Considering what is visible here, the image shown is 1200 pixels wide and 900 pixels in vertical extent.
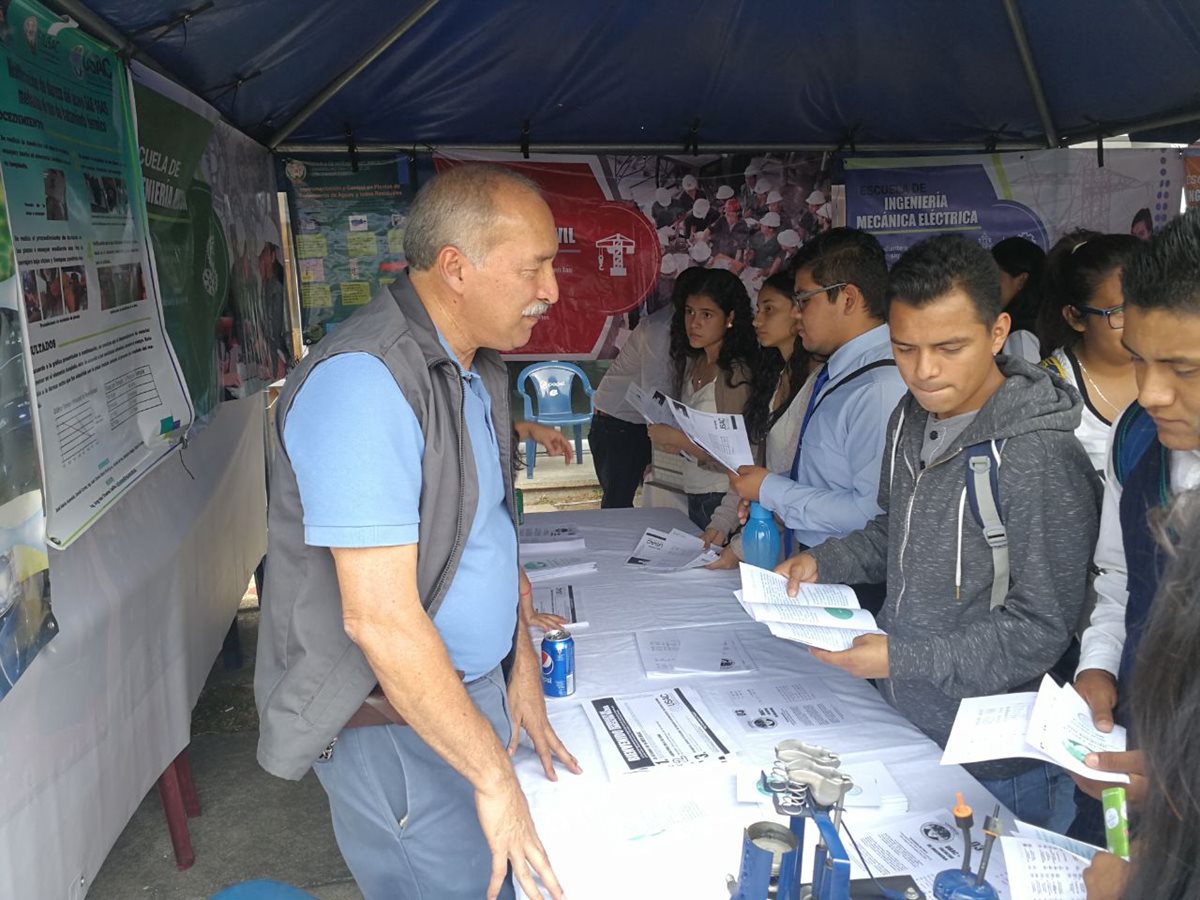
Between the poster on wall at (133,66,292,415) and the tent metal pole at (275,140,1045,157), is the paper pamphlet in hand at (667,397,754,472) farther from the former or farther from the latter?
the tent metal pole at (275,140,1045,157)

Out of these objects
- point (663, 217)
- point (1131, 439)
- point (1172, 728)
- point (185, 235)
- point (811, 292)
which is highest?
point (663, 217)

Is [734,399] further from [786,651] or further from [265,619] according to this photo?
[265,619]

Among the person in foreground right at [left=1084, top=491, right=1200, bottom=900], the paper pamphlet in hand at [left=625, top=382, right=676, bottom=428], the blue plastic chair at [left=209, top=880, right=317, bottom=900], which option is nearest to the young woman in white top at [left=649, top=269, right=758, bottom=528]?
the paper pamphlet in hand at [left=625, top=382, right=676, bottom=428]

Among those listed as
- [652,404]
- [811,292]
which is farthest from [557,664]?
[652,404]

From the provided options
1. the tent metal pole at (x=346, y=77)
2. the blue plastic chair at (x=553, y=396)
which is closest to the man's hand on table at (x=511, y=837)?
the tent metal pole at (x=346, y=77)

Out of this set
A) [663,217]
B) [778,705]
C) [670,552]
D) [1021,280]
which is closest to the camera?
[778,705]

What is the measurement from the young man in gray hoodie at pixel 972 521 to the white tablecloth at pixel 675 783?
0.14 meters

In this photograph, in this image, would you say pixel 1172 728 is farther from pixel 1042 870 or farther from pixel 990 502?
pixel 990 502

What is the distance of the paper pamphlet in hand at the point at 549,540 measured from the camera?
9.29 feet

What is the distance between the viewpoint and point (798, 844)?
2.99ft

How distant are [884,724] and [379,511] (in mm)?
1000

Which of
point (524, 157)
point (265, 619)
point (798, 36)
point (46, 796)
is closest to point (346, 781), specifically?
point (265, 619)

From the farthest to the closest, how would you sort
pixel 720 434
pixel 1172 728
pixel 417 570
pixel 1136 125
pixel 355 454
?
pixel 1136 125 < pixel 720 434 < pixel 417 570 < pixel 355 454 < pixel 1172 728

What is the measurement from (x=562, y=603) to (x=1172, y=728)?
172 centimetres
